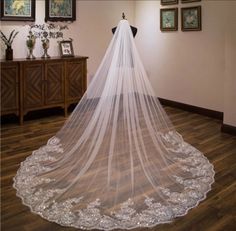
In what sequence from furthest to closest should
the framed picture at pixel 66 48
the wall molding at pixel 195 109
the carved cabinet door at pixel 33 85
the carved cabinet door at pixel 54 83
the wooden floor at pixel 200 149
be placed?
the framed picture at pixel 66 48 < the wall molding at pixel 195 109 < the carved cabinet door at pixel 54 83 < the carved cabinet door at pixel 33 85 < the wooden floor at pixel 200 149

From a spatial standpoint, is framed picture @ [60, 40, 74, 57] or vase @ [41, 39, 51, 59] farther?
framed picture @ [60, 40, 74, 57]

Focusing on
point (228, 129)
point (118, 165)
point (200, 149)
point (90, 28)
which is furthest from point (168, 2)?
point (118, 165)

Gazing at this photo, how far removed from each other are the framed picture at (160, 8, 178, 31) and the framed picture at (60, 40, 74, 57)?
1.79 metres

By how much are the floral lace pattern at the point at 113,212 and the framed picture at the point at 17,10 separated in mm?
2614

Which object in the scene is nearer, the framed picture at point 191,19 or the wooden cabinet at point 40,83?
the wooden cabinet at point 40,83

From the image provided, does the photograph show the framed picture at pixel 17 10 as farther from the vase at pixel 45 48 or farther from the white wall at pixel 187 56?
the white wall at pixel 187 56

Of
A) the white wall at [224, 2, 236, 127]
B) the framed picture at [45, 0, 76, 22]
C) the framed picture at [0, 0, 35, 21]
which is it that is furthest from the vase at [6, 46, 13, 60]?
the white wall at [224, 2, 236, 127]

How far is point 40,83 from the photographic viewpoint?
5078mm

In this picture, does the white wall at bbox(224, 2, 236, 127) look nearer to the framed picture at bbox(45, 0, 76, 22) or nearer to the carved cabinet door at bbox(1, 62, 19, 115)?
the framed picture at bbox(45, 0, 76, 22)

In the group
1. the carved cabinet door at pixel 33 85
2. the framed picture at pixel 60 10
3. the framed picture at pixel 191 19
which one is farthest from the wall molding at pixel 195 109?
the carved cabinet door at pixel 33 85

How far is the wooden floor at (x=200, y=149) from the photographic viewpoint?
2.47m

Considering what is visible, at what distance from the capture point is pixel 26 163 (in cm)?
355

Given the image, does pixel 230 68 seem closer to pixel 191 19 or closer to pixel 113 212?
pixel 191 19

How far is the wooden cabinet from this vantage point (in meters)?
4.79
